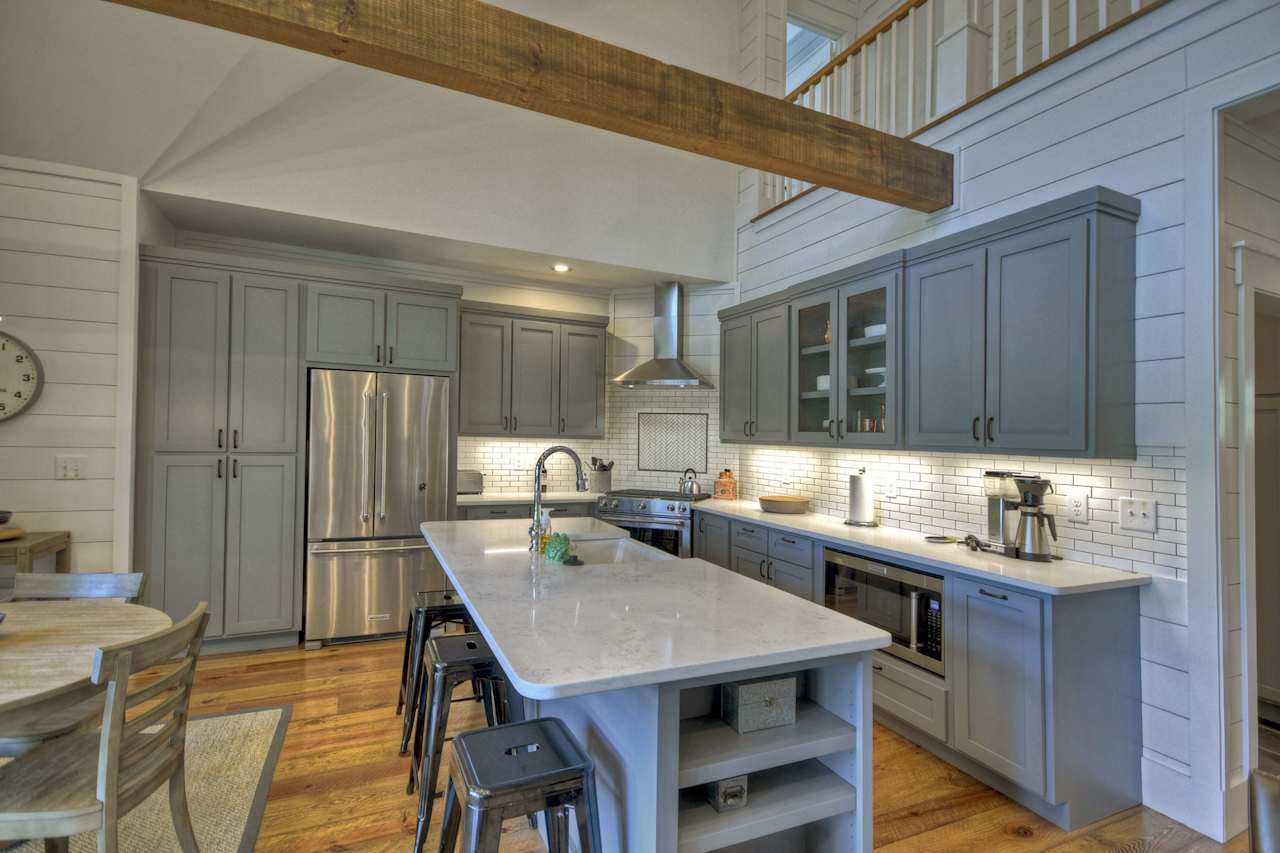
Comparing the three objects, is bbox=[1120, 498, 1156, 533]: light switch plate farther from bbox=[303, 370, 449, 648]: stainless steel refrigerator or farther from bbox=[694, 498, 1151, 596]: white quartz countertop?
bbox=[303, 370, 449, 648]: stainless steel refrigerator

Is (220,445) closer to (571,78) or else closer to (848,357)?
(571,78)

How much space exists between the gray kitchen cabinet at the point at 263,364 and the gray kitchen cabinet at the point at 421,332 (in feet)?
1.94

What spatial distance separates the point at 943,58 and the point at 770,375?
2041mm

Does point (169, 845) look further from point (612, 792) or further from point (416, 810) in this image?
point (612, 792)

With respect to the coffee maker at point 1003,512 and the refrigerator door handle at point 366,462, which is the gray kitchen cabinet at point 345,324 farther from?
the coffee maker at point 1003,512

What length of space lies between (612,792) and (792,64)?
6805mm

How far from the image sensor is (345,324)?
4.21m

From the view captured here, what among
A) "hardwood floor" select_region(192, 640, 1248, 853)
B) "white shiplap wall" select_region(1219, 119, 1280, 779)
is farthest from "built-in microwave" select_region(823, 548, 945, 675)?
"white shiplap wall" select_region(1219, 119, 1280, 779)

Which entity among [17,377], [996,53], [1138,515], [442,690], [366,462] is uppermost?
[996,53]

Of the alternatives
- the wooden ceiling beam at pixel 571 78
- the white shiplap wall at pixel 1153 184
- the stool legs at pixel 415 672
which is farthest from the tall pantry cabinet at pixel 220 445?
the white shiplap wall at pixel 1153 184

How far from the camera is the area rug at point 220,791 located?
2.15 meters

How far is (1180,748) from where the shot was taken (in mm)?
2389

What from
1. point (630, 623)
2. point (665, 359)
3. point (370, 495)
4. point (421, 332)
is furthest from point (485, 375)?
point (630, 623)

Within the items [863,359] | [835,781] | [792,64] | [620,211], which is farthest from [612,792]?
[792,64]
